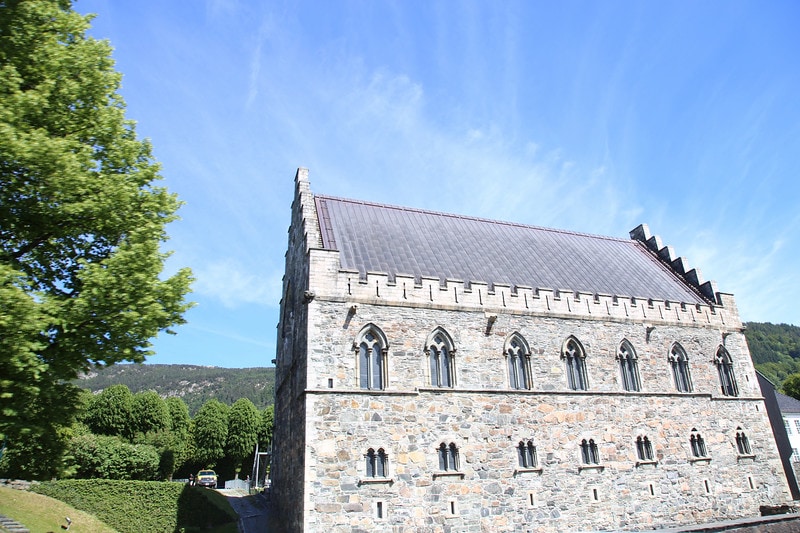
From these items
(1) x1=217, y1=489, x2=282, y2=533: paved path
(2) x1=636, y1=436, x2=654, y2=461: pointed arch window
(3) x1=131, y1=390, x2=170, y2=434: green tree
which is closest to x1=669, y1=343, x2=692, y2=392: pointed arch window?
(2) x1=636, y1=436, x2=654, y2=461: pointed arch window

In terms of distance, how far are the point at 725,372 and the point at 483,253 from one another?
43.8ft

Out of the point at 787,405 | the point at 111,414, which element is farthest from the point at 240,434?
the point at 787,405

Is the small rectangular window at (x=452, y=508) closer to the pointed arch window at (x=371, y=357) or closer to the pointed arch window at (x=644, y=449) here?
the pointed arch window at (x=371, y=357)

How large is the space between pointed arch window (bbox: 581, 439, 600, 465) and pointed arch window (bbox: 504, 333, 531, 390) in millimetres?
3241

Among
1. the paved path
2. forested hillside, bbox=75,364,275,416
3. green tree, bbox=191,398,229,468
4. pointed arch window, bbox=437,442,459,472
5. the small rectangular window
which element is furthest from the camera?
forested hillside, bbox=75,364,275,416

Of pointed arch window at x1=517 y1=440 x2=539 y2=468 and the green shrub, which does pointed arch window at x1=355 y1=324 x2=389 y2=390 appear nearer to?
pointed arch window at x1=517 y1=440 x2=539 y2=468

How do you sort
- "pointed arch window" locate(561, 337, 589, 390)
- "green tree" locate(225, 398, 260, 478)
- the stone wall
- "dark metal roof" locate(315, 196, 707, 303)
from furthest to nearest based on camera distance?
"green tree" locate(225, 398, 260, 478) < "dark metal roof" locate(315, 196, 707, 303) < "pointed arch window" locate(561, 337, 589, 390) < the stone wall

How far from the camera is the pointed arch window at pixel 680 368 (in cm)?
2461

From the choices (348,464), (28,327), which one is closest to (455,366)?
Result: (348,464)

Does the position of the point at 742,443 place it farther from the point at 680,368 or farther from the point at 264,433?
the point at 264,433

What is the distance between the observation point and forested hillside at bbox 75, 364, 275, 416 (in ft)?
541

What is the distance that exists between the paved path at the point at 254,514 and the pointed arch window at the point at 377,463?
241 inches

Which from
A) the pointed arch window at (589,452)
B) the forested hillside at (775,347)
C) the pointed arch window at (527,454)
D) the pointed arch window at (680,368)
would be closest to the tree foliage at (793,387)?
the forested hillside at (775,347)

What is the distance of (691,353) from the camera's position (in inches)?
993
